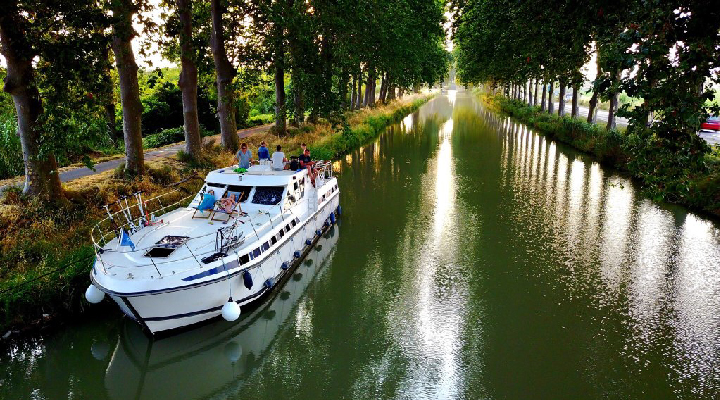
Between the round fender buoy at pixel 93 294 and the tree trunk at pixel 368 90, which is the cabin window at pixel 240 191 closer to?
the round fender buoy at pixel 93 294

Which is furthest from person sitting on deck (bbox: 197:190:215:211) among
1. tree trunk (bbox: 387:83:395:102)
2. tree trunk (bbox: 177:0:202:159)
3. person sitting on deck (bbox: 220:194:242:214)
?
tree trunk (bbox: 387:83:395:102)

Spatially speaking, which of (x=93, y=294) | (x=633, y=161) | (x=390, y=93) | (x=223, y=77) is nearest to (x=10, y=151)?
(x=223, y=77)

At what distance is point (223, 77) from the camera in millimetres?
23453

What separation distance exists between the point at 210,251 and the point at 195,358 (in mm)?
2454

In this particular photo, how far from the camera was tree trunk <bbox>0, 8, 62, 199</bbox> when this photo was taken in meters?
12.7

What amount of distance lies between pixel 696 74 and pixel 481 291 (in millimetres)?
7789

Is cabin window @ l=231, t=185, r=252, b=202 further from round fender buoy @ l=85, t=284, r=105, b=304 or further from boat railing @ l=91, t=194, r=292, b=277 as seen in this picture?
round fender buoy @ l=85, t=284, r=105, b=304

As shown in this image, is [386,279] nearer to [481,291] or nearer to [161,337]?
[481,291]

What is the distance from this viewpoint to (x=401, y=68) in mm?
47219

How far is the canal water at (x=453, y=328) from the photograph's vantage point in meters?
9.33

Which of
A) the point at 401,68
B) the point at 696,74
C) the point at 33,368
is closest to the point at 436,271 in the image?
the point at 696,74

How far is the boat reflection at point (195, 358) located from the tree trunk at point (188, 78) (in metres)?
11.6

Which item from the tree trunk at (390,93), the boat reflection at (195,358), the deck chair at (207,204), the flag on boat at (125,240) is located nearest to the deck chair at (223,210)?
the deck chair at (207,204)

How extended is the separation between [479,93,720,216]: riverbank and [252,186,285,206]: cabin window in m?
9.58
